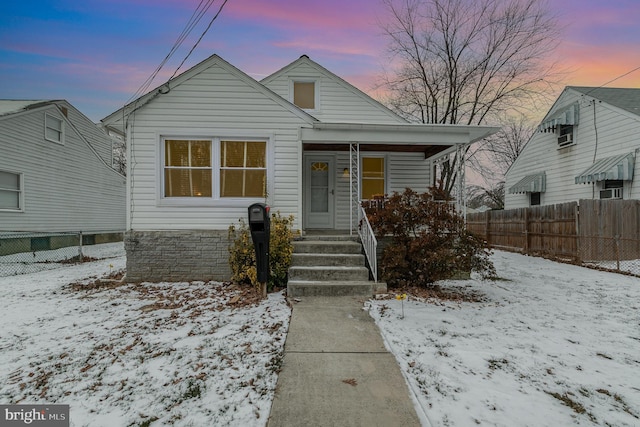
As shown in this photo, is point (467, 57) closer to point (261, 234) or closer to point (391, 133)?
point (391, 133)

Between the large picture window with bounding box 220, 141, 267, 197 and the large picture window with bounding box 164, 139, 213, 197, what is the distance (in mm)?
336

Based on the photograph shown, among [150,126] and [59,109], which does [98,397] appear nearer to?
[150,126]

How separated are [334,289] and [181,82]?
18.3 ft

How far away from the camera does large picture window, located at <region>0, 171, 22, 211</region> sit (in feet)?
36.2

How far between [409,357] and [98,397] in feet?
9.08

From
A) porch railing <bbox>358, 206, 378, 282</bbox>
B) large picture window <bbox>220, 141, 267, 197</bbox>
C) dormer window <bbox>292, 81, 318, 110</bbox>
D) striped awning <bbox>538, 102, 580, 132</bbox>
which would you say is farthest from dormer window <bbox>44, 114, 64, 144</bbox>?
striped awning <bbox>538, 102, 580, 132</bbox>

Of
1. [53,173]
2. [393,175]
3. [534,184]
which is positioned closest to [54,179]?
[53,173]

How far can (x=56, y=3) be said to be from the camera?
8.85m

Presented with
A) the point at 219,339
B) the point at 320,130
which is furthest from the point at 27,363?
the point at 320,130

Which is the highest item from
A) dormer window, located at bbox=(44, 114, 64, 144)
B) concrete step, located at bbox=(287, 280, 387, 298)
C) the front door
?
dormer window, located at bbox=(44, 114, 64, 144)

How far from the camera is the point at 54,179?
13023mm

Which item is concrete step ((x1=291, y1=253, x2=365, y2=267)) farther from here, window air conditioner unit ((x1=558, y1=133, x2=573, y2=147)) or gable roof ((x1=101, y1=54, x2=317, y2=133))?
window air conditioner unit ((x1=558, y1=133, x2=573, y2=147))

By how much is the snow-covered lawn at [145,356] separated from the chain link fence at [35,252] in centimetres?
485

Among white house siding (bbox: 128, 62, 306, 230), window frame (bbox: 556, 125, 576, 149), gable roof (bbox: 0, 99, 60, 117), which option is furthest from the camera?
window frame (bbox: 556, 125, 576, 149)
